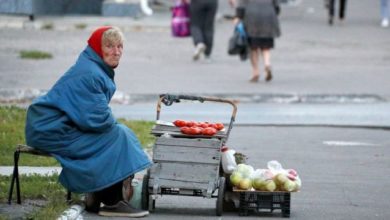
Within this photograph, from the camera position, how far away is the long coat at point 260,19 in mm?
18375

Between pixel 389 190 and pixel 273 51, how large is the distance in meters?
13.1

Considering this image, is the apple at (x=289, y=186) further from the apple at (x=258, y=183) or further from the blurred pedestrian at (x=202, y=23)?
the blurred pedestrian at (x=202, y=23)

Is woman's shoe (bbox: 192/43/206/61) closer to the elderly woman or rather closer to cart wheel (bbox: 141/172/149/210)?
cart wheel (bbox: 141/172/149/210)

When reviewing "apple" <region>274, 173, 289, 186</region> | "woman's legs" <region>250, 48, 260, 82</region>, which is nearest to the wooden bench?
"apple" <region>274, 173, 289, 186</region>

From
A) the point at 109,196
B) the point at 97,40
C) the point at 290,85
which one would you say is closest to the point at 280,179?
the point at 109,196

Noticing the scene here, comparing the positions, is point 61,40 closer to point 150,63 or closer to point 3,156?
point 150,63

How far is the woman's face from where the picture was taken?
8.53 metres

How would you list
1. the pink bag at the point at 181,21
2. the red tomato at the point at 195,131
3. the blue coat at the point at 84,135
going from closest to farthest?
1. the blue coat at the point at 84,135
2. the red tomato at the point at 195,131
3. the pink bag at the point at 181,21

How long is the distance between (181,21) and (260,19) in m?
3.19

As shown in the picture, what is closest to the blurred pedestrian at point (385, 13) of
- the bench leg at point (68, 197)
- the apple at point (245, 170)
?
the apple at point (245, 170)

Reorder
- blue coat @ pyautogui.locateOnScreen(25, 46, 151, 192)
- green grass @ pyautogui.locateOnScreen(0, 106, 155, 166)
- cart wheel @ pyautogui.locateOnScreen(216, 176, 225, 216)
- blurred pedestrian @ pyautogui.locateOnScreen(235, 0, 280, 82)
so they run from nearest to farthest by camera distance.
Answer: blue coat @ pyautogui.locateOnScreen(25, 46, 151, 192)
cart wheel @ pyautogui.locateOnScreen(216, 176, 225, 216)
green grass @ pyautogui.locateOnScreen(0, 106, 155, 166)
blurred pedestrian @ pyautogui.locateOnScreen(235, 0, 280, 82)

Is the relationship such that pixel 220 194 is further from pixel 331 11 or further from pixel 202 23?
pixel 331 11

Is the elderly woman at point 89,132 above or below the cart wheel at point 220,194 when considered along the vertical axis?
above

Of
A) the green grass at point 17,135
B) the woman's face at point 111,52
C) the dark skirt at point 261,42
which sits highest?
the woman's face at point 111,52
